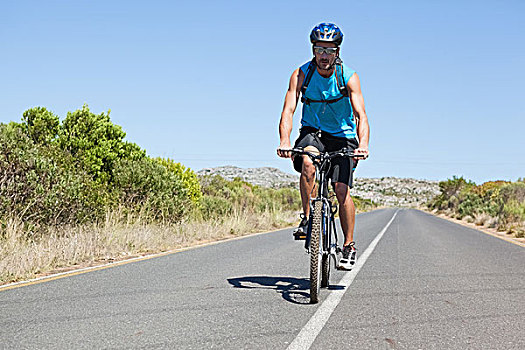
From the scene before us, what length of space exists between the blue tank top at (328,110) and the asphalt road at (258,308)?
176 cm

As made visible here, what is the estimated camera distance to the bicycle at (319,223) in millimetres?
5240

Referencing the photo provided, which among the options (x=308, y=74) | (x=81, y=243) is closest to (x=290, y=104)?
(x=308, y=74)

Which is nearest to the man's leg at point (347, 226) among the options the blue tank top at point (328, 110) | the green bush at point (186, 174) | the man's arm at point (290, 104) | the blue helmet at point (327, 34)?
the blue tank top at point (328, 110)

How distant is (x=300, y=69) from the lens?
591 cm

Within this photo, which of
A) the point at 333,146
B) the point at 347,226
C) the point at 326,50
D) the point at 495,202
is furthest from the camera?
the point at 495,202

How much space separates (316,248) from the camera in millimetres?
5223

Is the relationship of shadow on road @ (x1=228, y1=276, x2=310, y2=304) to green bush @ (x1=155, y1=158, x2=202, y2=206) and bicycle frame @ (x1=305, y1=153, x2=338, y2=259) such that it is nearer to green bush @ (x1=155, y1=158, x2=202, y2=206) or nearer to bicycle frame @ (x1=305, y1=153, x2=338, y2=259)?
bicycle frame @ (x1=305, y1=153, x2=338, y2=259)

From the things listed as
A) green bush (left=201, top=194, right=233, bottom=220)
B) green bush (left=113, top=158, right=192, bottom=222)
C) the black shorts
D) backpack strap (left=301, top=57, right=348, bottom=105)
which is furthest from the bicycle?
green bush (left=201, top=194, right=233, bottom=220)

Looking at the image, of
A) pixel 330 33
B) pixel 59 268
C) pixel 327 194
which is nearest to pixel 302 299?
pixel 327 194

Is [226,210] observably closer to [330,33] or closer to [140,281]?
[140,281]

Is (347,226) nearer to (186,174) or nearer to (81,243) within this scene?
(81,243)

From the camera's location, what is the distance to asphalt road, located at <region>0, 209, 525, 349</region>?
165 inches

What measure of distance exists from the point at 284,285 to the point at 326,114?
6.90 feet

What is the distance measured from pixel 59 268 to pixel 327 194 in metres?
4.48
